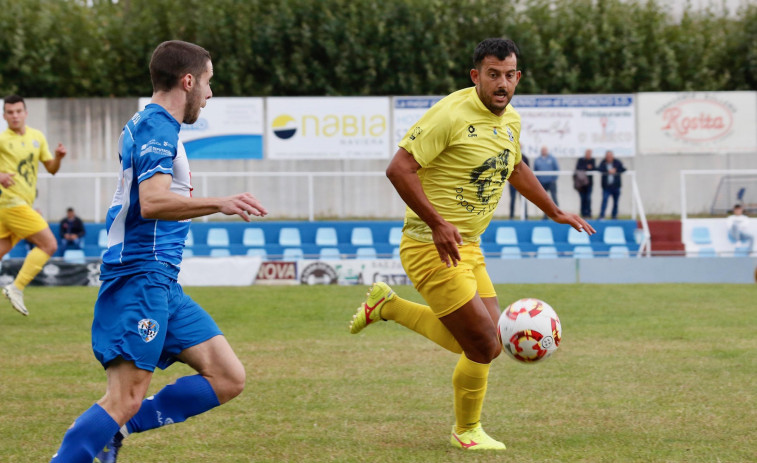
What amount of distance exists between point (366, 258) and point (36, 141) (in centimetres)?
687

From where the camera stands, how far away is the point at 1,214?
33.8 ft

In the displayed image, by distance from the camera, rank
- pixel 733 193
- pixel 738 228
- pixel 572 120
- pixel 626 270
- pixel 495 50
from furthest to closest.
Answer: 1. pixel 572 120
2. pixel 733 193
3. pixel 738 228
4. pixel 626 270
5. pixel 495 50

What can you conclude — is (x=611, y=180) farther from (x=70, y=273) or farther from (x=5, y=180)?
(x=5, y=180)

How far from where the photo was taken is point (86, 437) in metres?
3.92

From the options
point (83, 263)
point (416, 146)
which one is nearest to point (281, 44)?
point (83, 263)

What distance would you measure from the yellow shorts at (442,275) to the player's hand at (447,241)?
271 mm

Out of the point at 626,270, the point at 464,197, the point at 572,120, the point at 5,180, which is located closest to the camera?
the point at 464,197

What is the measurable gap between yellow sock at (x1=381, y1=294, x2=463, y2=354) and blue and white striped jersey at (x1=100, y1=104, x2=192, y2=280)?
203 centimetres

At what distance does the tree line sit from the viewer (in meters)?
30.1

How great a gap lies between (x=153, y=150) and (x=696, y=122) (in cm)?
2370

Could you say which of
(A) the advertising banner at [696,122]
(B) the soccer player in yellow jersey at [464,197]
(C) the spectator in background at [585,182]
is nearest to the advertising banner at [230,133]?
(C) the spectator in background at [585,182]

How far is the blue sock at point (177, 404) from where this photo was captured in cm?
437

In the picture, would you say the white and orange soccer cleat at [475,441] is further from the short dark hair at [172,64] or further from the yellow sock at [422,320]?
the short dark hair at [172,64]

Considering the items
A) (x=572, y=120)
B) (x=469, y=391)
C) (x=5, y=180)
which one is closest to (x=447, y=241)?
(x=469, y=391)
